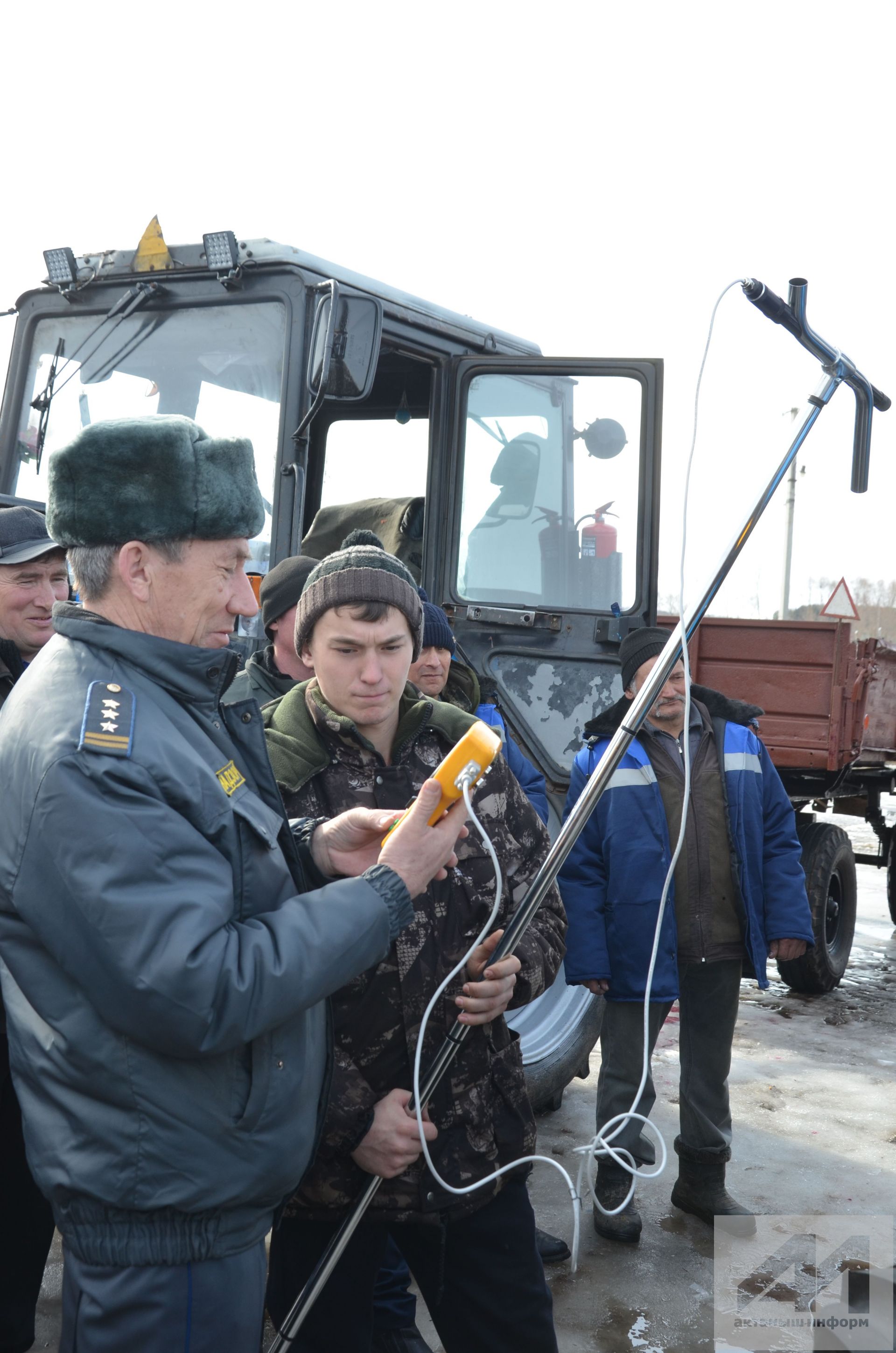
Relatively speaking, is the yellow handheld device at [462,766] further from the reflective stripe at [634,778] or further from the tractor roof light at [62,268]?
the tractor roof light at [62,268]

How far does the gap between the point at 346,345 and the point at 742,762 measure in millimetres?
1833

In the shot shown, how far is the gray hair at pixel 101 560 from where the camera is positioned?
4.89 ft

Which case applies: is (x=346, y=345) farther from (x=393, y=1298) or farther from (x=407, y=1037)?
(x=393, y=1298)

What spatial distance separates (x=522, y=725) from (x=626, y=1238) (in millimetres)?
1858

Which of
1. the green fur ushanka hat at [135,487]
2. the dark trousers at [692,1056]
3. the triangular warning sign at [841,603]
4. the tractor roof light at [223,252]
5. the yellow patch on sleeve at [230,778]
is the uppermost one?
the tractor roof light at [223,252]

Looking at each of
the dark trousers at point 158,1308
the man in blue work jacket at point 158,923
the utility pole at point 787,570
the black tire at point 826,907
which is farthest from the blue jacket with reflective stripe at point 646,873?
the utility pole at point 787,570

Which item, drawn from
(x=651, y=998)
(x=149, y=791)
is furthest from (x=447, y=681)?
(x=149, y=791)

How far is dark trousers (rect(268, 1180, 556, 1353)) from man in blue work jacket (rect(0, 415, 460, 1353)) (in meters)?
0.57

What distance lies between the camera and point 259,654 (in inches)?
138

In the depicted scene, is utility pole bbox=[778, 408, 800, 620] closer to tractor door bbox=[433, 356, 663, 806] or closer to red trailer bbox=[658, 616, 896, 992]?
red trailer bbox=[658, 616, 896, 992]

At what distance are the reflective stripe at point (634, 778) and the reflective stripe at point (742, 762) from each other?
0.81 feet

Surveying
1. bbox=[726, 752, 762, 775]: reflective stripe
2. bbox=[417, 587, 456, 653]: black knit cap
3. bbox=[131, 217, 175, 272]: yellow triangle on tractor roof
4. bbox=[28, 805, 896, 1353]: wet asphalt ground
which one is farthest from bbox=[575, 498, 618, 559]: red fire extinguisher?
bbox=[28, 805, 896, 1353]: wet asphalt ground

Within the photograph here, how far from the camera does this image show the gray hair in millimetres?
1491

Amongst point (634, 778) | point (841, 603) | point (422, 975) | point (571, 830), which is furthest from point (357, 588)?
point (841, 603)
